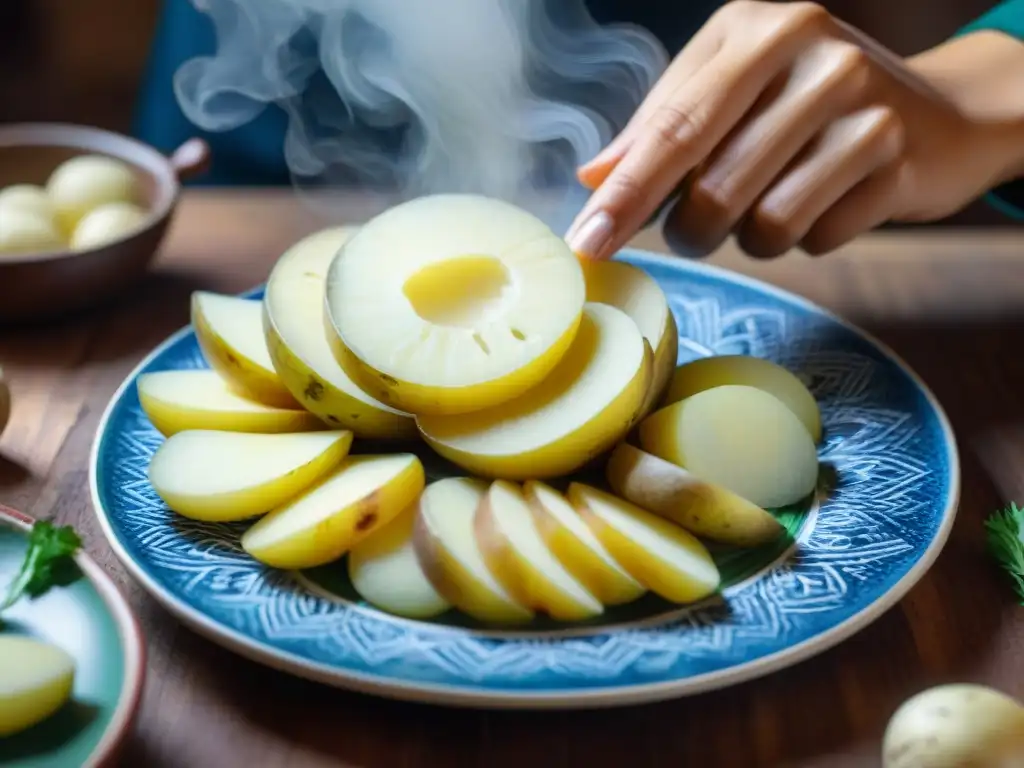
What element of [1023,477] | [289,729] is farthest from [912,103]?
[289,729]

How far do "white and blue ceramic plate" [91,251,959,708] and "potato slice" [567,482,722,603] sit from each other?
16 mm

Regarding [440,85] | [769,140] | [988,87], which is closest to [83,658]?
[769,140]

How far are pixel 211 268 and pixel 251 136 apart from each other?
0.37 metres

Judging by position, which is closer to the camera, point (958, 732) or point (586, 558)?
point (958, 732)

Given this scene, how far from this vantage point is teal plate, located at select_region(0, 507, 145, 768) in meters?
0.54

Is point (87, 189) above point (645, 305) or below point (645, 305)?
below

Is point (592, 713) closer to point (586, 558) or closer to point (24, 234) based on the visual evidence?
point (586, 558)

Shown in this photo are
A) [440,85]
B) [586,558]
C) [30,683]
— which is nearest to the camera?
[30,683]

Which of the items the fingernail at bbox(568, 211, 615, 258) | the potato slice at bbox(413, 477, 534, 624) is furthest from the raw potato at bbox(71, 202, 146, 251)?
the potato slice at bbox(413, 477, 534, 624)

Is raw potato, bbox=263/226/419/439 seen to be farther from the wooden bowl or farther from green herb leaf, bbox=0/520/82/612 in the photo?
the wooden bowl

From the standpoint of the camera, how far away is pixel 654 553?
671mm

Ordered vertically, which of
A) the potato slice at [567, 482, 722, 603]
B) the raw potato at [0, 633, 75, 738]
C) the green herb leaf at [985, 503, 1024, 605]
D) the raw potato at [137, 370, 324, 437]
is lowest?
the raw potato at [137, 370, 324, 437]

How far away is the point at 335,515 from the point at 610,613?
183mm

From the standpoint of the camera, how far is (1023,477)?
90 centimetres
